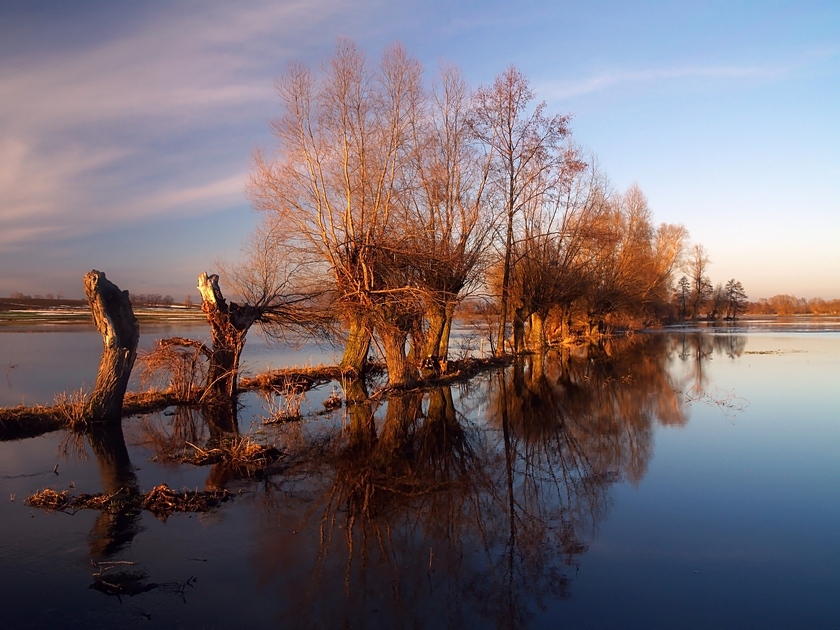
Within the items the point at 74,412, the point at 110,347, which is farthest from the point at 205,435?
the point at 110,347

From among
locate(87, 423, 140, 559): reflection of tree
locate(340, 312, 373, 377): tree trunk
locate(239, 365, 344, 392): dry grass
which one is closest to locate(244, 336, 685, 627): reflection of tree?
locate(87, 423, 140, 559): reflection of tree

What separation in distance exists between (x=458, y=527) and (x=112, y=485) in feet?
16.0

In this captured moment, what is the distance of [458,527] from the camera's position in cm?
627

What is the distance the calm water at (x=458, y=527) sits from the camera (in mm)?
4625

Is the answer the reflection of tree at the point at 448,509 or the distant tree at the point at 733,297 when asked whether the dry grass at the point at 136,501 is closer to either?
the reflection of tree at the point at 448,509

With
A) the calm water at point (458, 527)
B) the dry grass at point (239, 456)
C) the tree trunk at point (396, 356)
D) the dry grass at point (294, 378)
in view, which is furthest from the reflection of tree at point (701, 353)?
the dry grass at point (239, 456)

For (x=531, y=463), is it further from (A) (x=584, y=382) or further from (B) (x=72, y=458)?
(A) (x=584, y=382)

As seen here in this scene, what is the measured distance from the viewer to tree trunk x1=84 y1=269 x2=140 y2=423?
39.9 ft

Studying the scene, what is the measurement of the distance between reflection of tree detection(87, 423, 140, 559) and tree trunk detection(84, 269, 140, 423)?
0.46 metres

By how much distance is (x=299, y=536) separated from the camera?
239 inches

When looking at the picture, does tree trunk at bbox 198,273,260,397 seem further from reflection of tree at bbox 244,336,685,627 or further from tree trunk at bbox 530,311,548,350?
tree trunk at bbox 530,311,548,350

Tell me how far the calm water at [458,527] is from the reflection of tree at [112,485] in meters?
0.04

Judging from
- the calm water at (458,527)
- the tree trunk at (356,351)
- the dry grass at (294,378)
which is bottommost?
the calm water at (458,527)

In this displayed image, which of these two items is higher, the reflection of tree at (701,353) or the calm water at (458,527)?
the reflection of tree at (701,353)
